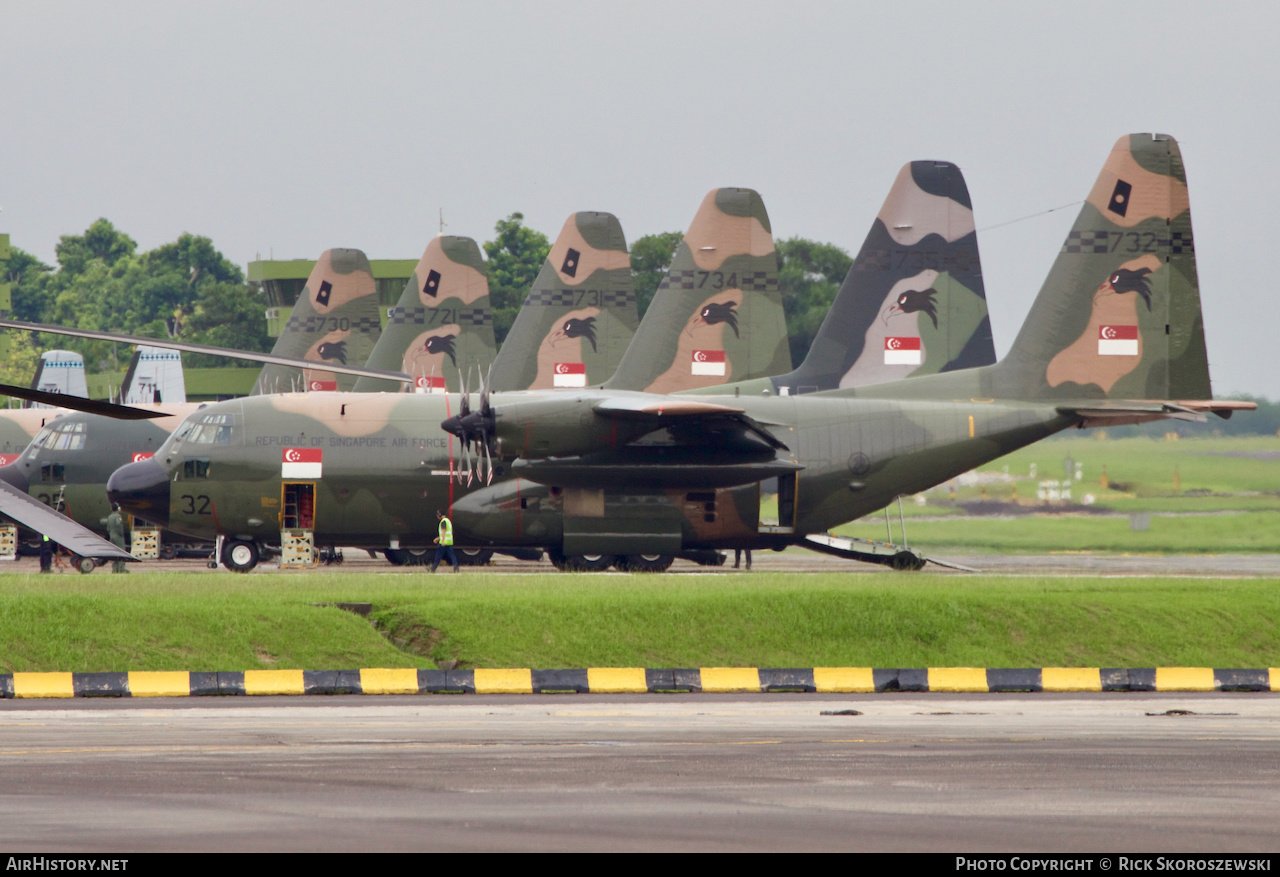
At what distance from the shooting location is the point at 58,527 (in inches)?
492

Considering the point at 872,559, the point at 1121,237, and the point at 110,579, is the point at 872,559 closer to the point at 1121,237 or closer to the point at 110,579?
the point at 1121,237

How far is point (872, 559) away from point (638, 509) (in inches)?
266

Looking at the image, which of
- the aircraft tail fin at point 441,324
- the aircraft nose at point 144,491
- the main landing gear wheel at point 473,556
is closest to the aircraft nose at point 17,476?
the aircraft nose at point 144,491

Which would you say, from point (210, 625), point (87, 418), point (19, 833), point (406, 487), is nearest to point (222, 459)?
point (406, 487)

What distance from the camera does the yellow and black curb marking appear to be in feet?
57.5

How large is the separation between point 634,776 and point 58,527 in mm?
5462

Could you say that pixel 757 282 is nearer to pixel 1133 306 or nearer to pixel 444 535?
pixel 1133 306

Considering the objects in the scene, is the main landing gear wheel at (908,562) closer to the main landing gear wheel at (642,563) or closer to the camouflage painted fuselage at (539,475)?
the camouflage painted fuselage at (539,475)

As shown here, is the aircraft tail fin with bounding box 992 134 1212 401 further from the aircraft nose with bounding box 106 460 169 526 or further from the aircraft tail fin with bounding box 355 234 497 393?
the aircraft nose with bounding box 106 460 169 526

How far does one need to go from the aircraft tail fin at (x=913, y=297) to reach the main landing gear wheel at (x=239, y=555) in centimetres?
1336

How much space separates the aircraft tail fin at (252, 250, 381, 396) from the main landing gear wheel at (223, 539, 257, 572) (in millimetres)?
15430

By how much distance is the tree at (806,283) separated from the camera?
85938 millimetres

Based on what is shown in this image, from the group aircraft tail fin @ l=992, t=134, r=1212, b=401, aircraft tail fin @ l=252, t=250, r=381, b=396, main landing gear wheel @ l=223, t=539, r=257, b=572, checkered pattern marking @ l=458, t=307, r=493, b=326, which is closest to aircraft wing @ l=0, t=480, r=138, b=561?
main landing gear wheel @ l=223, t=539, r=257, b=572

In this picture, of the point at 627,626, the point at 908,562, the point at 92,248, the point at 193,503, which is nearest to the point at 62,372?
the point at 193,503
